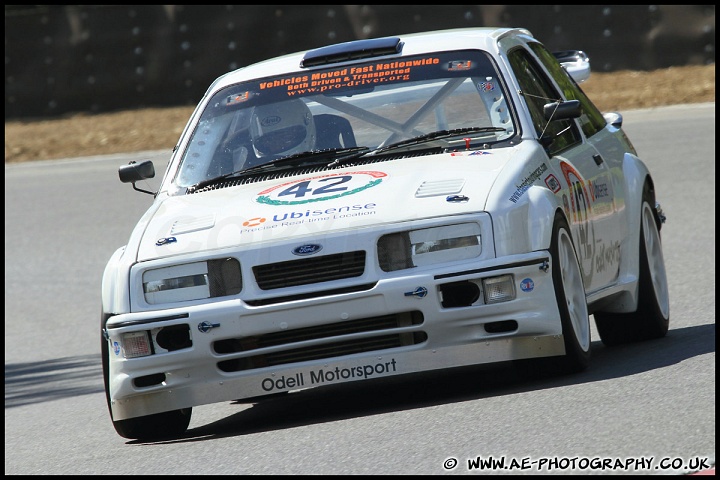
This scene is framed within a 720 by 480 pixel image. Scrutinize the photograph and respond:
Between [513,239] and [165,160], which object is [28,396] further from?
[165,160]

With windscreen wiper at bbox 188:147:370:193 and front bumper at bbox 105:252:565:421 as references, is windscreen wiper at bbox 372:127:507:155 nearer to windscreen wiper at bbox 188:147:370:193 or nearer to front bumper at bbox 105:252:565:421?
windscreen wiper at bbox 188:147:370:193

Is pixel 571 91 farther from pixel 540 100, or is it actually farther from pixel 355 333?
pixel 355 333

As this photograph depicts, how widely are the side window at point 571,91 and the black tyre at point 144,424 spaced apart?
A: 2864mm

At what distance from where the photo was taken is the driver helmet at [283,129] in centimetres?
748

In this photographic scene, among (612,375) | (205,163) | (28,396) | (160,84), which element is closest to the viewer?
(612,375)

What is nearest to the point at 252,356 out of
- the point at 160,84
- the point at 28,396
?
the point at 28,396

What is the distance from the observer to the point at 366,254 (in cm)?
620

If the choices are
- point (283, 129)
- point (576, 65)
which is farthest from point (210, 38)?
point (283, 129)

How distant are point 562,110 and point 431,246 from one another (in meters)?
1.45

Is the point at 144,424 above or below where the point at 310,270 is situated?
below

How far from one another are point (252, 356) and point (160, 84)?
46.7 feet

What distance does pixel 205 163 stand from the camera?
7578 mm

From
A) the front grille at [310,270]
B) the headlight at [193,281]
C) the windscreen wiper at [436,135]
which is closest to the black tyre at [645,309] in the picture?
the windscreen wiper at [436,135]

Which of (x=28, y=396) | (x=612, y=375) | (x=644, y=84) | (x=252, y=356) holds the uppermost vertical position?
(x=252, y=356)
